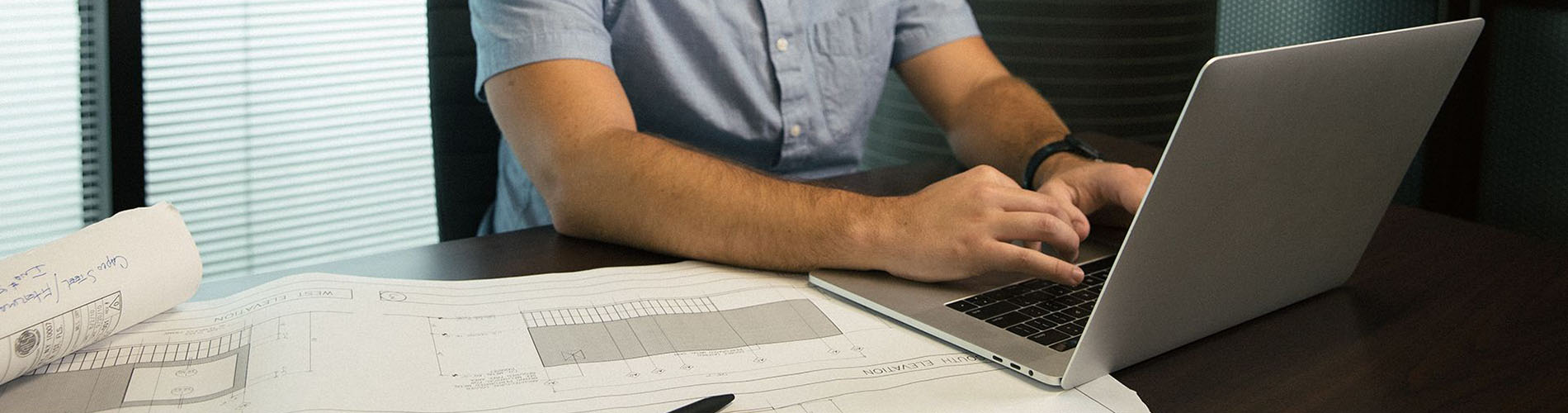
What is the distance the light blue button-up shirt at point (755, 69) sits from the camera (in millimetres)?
1215

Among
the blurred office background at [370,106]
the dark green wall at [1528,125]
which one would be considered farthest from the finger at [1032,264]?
the dark green wall at [1528,125]

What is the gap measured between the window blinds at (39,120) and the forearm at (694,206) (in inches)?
41.3

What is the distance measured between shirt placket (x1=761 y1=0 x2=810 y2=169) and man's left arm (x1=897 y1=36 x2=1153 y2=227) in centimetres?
17

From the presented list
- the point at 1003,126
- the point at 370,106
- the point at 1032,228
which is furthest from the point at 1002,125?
the point at 370,106

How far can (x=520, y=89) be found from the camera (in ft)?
3.38

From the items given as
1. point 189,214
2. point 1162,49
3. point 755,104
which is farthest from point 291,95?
point 1162,49

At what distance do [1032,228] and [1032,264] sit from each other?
0.14 ft

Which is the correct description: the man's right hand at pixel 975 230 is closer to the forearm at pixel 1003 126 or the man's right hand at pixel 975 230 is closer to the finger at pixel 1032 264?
the finger at pixel 1032 264

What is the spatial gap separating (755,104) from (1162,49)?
1026 mm

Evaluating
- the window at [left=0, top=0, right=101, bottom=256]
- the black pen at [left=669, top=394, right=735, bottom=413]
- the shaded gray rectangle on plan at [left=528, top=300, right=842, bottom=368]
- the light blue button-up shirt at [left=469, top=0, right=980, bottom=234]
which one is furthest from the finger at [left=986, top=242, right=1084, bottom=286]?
A: the window at [left=0, top=0, right=101, bottom=256]

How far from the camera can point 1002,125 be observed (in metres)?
1.24

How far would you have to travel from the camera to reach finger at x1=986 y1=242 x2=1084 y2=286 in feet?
2.47

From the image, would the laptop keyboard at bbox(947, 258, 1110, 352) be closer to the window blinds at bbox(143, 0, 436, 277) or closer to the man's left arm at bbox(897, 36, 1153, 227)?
the man's left arm at bbox(897, 36, 1153, 227)

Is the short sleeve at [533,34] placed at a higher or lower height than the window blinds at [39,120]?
higher
